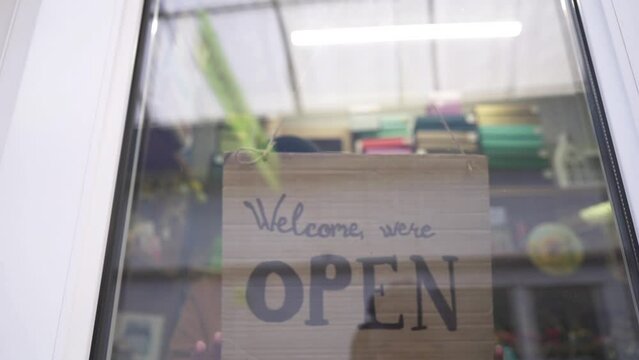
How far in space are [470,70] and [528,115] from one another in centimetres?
25

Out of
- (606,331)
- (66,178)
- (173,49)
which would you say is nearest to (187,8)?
(173,49)

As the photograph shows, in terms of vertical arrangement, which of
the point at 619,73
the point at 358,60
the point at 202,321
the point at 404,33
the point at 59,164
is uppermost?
the point at 358,60

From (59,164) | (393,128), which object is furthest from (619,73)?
(59,164)

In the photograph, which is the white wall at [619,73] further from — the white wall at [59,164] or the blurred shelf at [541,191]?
the white wall at [59,164]

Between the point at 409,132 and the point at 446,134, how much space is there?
19 centimetres

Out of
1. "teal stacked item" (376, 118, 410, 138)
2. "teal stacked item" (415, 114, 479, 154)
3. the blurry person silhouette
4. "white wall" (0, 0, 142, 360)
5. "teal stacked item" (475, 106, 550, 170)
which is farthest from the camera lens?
"teal stacked item" (376, 118, 410, 138)

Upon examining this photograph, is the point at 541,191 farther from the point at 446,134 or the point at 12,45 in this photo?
the point at 12,45

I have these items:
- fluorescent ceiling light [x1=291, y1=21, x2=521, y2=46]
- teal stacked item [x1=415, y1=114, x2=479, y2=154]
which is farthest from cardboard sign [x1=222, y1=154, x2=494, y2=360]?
fluorescent ceiling light [x1=291, y1=21, x2=521, y2=46]

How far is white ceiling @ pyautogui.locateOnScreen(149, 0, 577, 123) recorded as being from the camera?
3.43ft

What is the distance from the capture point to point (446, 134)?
105cm

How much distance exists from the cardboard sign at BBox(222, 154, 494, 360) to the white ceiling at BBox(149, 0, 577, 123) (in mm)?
307

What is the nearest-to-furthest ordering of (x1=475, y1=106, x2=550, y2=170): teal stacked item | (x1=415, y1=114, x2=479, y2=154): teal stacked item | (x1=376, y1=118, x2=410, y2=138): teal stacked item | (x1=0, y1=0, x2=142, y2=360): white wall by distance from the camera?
(x1=0, y1=0, x2=142, y2=360): white wall → (x1=415, y1=114, x2=479, y2=154): teal stacked item → (x1=475, y1=106, x2=550, y2=170): teal stacked item → (x1=376, y1=118, x2=410, y2=138): teal stacked item

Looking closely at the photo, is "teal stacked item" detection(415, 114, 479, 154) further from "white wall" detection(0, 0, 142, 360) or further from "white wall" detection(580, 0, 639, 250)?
"white wall" detection(0, 0, 142, 360)

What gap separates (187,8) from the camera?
1.02m
